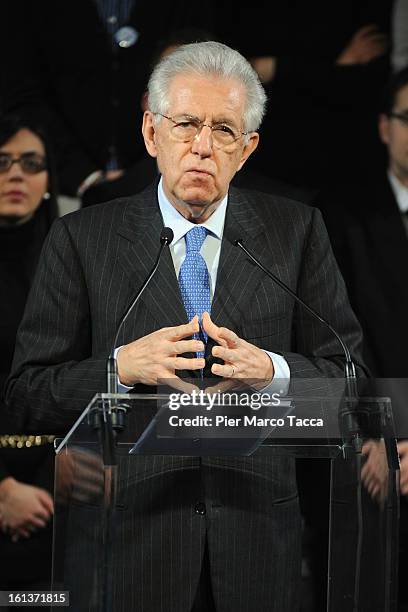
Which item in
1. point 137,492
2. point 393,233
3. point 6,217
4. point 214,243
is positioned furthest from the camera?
point 393,233

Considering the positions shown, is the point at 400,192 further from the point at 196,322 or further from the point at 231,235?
the point at 196,322

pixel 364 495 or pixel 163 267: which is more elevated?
pixel 163 267

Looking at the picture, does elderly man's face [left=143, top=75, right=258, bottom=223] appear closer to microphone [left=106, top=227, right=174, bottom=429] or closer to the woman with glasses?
microphone [left=106, top=227, right=174, bottom=429]

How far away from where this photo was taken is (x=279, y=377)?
7.11ft

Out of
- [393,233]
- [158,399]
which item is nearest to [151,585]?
Result: [158,399]

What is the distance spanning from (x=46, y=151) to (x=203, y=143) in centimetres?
99

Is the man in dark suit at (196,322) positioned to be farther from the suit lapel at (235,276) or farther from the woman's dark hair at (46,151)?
the woman's dark hair at (46,151)

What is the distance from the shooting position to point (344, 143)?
3.50 m

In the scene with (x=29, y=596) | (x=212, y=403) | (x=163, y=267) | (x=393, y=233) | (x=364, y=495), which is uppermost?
(x=393, y=233)

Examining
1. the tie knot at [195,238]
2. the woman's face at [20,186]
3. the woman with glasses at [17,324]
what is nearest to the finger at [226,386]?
the tie knot at [195,238]

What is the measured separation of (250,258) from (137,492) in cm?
59

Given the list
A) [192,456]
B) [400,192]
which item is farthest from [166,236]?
[400,192]

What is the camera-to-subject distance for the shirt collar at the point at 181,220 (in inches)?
96.2

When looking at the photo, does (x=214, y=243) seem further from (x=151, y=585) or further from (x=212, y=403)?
(x=151, y=585)
